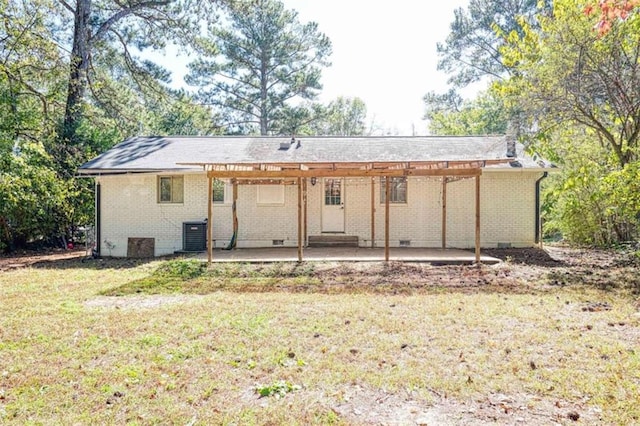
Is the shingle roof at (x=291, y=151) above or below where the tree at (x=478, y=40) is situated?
below

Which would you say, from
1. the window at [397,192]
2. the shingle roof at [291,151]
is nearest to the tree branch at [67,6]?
the shingle roof at [291,151]

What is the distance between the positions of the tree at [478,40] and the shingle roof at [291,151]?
14.3 meters

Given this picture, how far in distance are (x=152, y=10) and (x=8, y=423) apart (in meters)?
19.2

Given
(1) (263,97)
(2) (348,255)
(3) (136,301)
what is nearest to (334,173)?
(2) (348,255)

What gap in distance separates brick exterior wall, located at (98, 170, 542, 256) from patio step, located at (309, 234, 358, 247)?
0.17 m

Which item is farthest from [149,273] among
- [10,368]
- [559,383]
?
[559,383]

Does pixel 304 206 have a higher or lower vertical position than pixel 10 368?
higher

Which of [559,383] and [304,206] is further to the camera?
[304,206]

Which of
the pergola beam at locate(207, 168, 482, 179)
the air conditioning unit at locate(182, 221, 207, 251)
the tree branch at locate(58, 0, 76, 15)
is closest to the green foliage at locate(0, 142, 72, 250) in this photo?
the air conditioning unit at locate(182, 221, 207, 251)

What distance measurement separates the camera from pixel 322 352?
4.13 metres

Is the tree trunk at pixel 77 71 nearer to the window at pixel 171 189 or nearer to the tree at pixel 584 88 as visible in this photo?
the window at pixel 171 189

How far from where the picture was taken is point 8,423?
2834 mm

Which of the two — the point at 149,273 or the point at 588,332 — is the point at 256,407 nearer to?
the point at 588,332

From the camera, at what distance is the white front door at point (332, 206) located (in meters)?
12.6
